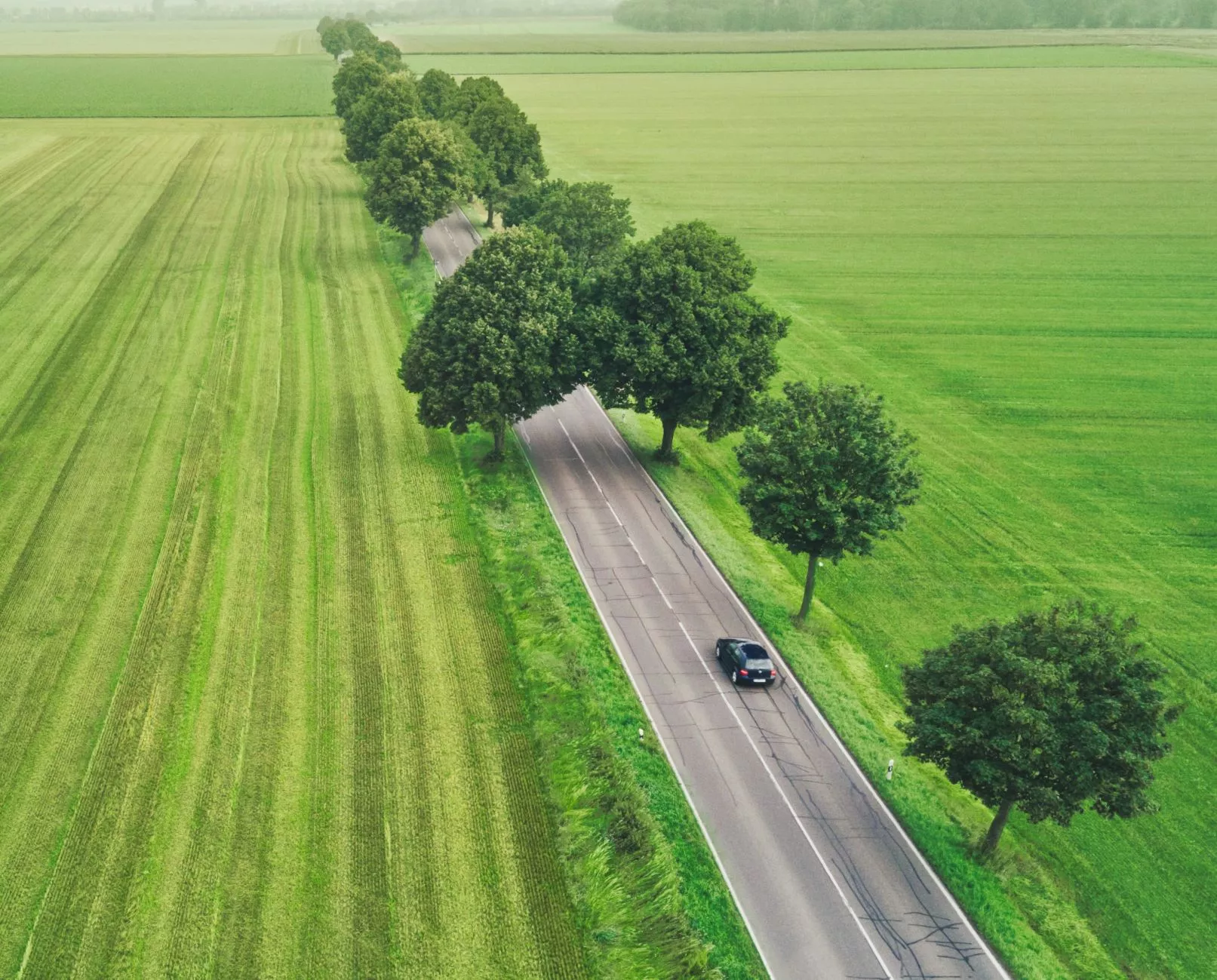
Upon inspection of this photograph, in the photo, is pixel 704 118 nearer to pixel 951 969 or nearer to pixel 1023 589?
pixel 1023 589

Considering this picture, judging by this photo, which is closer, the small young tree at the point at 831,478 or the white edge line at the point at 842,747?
the white edge line at the point at 842,747

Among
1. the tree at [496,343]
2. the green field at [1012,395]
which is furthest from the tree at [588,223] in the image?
the tree at [496,343]

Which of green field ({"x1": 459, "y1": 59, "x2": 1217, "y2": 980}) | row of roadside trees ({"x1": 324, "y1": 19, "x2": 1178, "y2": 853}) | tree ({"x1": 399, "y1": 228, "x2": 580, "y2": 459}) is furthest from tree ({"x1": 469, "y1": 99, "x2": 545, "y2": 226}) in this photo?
tree ({"x1": 399, "y1": 228, "x2": 580, "y2": 459})

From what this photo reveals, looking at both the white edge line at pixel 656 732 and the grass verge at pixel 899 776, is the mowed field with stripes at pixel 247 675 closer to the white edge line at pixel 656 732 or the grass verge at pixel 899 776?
the white edge line at pixel 656 732

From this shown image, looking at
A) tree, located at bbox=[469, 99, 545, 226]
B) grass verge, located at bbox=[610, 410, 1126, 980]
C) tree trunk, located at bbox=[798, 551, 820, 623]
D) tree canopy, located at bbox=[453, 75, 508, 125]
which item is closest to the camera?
grass verge, located at bbox=[610, 410, 1126, 980]

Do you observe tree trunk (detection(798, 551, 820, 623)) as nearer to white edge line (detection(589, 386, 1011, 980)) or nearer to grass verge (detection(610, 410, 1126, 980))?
grass verge (detection(610, 410, 1126, 980))
